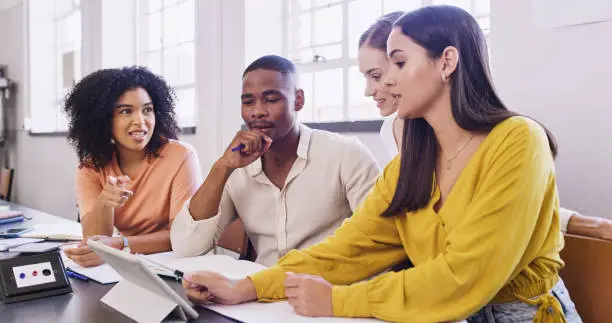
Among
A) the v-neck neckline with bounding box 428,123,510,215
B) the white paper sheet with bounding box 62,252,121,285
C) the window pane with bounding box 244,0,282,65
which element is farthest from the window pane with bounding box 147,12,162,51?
the v-neck neckline with bounding box 428,123,510,215

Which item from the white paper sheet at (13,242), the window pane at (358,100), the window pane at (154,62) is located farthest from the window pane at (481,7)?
the window pane at (154,62)

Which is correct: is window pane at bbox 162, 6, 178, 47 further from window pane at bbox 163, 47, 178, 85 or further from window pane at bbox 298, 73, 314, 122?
window pane at bbox 298, 73, 314, 122

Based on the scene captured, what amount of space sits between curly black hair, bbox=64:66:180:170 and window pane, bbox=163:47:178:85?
75.8 inches

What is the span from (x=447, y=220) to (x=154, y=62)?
410 cm

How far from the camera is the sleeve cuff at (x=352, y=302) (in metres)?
1.04

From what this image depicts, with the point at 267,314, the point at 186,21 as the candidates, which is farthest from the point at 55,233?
the point at 186,21

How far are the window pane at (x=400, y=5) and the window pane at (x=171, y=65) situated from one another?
2.13m

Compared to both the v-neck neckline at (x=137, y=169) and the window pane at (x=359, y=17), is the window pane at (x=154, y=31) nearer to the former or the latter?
the window pane at (x=359, y=17)

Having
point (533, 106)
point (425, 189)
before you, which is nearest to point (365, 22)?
point (533, 106)

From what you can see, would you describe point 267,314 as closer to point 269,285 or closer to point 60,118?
point 269,285

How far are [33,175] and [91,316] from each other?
6516 millimetres

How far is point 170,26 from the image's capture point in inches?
179

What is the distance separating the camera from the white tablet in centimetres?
96

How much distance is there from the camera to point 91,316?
1.06 meters
